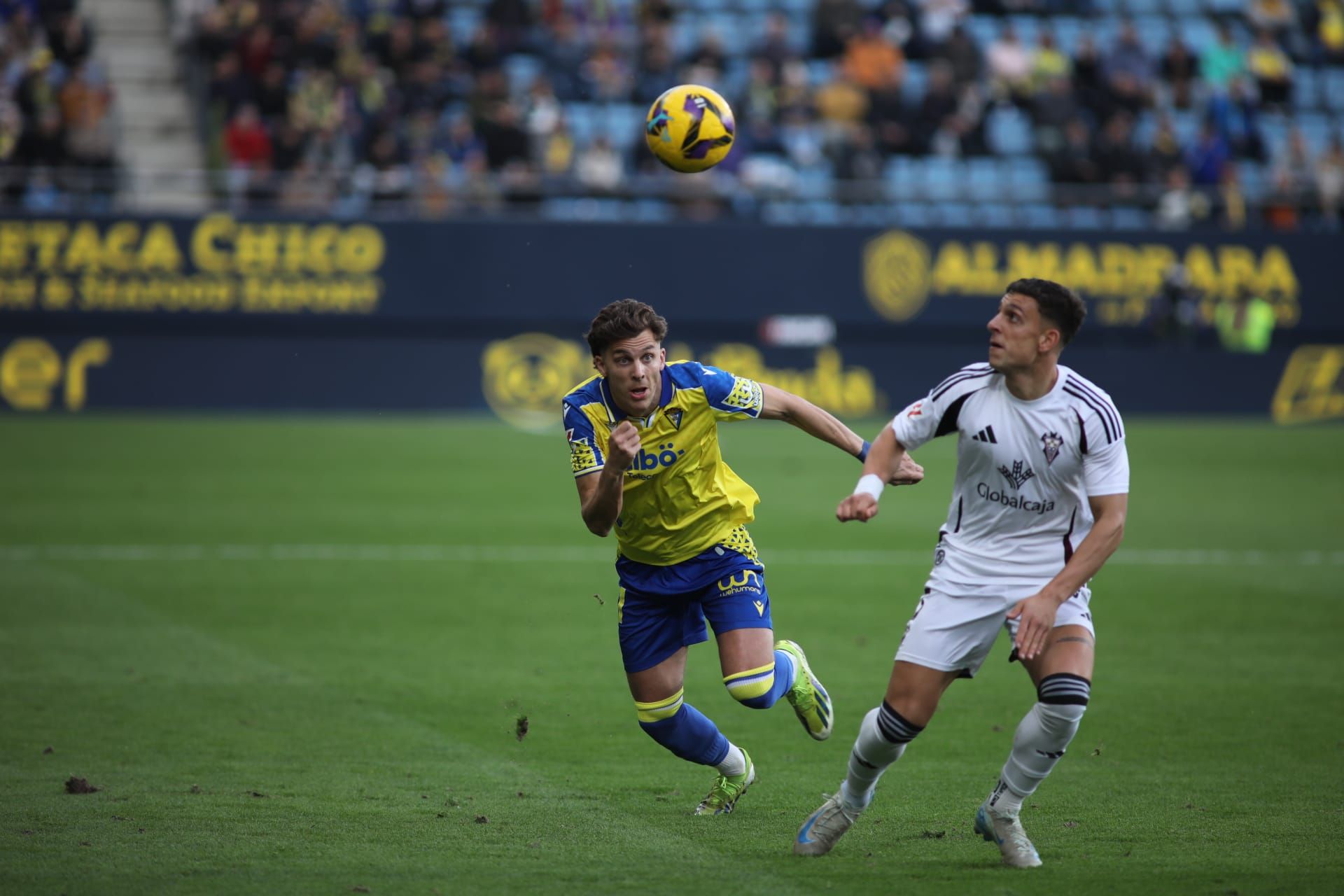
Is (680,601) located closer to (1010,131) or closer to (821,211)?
(821,211)

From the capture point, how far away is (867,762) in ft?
19.0

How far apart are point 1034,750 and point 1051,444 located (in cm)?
112

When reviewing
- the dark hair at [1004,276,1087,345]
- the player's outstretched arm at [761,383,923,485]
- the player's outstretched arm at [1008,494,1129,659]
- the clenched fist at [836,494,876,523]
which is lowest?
the player's outstretched arm at [1008,494,1129,659]

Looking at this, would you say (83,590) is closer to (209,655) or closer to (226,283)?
(209,655)

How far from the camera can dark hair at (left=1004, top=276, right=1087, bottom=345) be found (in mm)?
5723

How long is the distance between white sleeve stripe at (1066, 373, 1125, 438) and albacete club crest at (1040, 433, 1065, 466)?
7.7 inches

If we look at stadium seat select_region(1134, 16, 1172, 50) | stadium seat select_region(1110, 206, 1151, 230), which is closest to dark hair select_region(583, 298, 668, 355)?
stadium seat select_region(1110, 206, 1151, 230)

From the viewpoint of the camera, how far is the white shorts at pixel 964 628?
5.77m

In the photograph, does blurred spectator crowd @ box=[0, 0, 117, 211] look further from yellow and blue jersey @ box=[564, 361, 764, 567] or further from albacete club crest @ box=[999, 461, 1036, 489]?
albacete club crest @ box=[999, 461, 1036, 489]

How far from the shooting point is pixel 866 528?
626 inches

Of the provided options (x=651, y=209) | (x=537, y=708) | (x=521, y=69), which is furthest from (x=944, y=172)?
(x=537, y=708)

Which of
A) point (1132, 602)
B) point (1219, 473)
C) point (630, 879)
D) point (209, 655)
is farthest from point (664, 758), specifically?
point (1219, 473)

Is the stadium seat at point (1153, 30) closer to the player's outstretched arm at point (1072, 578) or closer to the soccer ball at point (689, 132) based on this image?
the soccer ball at point (689, 132)

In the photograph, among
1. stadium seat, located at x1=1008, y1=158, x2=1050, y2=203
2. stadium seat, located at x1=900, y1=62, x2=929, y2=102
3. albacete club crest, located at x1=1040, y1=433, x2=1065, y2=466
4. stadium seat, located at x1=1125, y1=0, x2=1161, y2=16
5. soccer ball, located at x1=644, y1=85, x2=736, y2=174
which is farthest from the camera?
stadium seat, located at x1=1125, y1=0, x2=1161, y2=16
